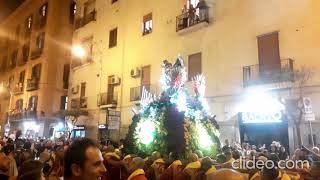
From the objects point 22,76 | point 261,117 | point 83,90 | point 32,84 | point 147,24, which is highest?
point 147,24

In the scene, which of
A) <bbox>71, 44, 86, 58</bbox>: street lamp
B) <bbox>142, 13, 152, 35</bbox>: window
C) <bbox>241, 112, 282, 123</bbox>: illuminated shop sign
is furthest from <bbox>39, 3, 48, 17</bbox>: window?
<bbox>241, 112, 282, 123</bbox>: illuminated shop sign

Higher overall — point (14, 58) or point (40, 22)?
point (40, 22)

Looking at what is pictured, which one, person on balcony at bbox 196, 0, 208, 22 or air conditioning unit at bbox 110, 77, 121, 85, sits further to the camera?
air conditioning unit at bbox 110, 77, 121, 85

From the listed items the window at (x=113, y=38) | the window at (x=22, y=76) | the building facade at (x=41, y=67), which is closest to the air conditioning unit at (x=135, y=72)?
the window at (x=113, y=38)

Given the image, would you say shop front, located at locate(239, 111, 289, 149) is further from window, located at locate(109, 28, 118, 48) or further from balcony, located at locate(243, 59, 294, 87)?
window, located at locate(109, 28, 118, 48)

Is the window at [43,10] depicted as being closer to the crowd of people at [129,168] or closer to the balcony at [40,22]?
the balcony at [40,22]

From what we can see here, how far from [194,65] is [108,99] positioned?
7.83m

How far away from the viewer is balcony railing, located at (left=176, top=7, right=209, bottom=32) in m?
17.9

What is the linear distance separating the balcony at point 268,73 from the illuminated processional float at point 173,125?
12.6ft

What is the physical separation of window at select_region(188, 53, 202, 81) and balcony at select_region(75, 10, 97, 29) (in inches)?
450

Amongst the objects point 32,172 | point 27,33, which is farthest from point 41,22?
point 32,172

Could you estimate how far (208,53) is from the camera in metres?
17.6

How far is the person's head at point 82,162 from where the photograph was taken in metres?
2.48

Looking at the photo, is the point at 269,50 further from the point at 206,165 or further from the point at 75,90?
the point at 75,90
